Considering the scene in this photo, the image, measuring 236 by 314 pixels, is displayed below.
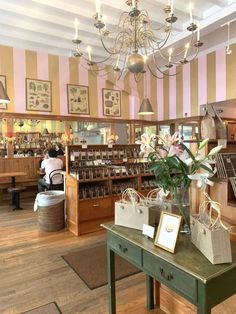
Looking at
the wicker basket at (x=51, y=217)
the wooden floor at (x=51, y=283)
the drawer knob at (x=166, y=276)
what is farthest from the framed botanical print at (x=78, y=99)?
the drawer knob at (x=166, y=276)

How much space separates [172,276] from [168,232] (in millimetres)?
222

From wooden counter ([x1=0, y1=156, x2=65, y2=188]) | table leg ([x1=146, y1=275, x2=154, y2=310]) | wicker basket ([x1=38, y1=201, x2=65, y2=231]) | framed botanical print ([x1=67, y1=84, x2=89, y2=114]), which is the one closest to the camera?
table leg ([x1=146, y1=275, x2=154, y2=310])

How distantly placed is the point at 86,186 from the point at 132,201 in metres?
2.61

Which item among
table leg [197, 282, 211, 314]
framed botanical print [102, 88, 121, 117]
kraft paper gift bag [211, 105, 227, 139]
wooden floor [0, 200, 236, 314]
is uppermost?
framed botanical print [102, 88, 121, 117]

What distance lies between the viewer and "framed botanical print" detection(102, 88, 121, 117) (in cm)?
780

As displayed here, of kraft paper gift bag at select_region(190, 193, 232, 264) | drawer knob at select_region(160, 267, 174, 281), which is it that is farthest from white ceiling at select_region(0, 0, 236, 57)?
drawer knob at select_region(160, 267, 174, 281)

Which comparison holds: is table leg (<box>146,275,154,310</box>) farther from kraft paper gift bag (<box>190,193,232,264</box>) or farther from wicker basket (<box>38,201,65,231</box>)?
wicker basket (<box>38,201,65,231</box>)

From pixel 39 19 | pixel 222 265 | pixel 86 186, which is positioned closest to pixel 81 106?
pixel 39 19

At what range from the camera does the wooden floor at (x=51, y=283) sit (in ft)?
7.47

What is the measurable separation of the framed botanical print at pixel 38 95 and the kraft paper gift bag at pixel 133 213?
5.76 meters

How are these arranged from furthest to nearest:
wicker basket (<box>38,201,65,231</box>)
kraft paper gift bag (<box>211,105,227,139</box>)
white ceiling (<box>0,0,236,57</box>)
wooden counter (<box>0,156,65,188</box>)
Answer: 1. wooden counter (<box>0,156,65,188</box>)
2. white ceiling (<box>0,0,236,57</box>)
3. wicker basket (<box>38,201,65,231</box>)
4. kraft paper gift bag (<box>211,105,227,139</box>)

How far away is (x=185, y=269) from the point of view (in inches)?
46.9

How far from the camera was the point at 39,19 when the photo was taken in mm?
4949

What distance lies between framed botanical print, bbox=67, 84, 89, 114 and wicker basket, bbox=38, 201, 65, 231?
3684 millimetres
